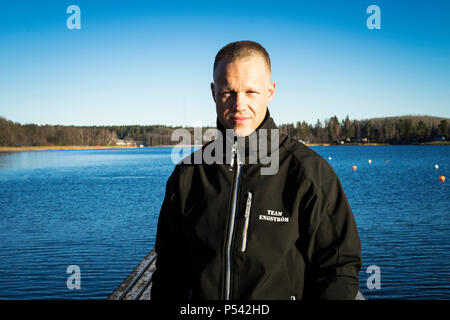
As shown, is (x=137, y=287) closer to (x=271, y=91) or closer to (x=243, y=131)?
(x=243, y=131)

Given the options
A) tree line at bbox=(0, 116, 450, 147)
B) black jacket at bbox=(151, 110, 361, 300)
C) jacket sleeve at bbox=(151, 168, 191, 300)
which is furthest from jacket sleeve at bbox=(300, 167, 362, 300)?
tree line at bbox=(0, 116, 450, 147)

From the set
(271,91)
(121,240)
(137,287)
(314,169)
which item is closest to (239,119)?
(271,91)

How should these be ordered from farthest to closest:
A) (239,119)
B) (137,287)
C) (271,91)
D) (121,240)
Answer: (121,240), (137,287), (271,91), (239,119)

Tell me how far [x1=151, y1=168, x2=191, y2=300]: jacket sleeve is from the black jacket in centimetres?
1

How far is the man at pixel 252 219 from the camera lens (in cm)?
207

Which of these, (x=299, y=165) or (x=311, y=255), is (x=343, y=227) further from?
(x=299, y=165)

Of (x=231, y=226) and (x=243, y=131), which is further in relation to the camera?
(x=243, y=131)

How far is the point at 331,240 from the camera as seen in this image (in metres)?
Result: 2.06

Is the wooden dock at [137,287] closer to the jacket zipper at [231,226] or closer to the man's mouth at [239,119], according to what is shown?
the jacket zipper at [231,226]

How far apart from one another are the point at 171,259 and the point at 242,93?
1184 millimetres

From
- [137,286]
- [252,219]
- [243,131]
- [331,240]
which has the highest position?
[243,131]

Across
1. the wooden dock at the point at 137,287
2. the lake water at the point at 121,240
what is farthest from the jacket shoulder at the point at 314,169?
the lake water at the point at 121,240

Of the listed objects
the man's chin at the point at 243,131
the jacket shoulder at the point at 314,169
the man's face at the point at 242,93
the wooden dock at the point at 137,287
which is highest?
the man's face at the point at 242,93

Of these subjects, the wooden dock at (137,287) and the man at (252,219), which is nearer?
the man at (252,219)
